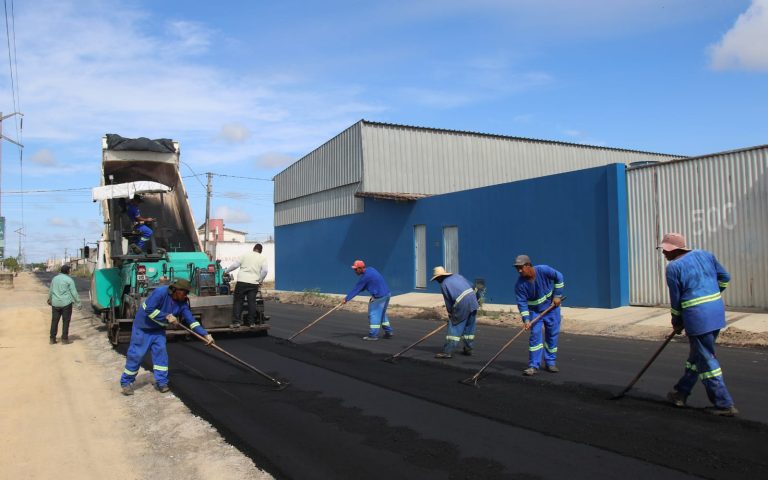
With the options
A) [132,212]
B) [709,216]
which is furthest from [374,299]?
[709,216]

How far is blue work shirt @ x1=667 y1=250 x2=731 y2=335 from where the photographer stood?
5.50 metres

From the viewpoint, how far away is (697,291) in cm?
555

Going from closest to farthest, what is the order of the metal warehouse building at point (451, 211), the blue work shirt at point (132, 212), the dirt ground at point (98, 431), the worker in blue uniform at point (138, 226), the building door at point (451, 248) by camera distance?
the dirt ground at point (98, 431), the worker in blue uniform at point (138, 226), the blue work shirt at point (132, 212), the metal warehouse building at point (451, 211), the building door at point (451, 248)

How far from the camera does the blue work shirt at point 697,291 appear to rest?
18.1ft

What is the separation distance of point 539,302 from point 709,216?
27.9 feet

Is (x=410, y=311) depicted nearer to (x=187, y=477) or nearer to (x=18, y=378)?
(x=18, y=378)

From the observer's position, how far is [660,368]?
26.1ft

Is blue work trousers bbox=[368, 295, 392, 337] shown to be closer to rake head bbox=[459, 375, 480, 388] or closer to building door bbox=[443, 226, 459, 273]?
rake head bbox=[459, 375, 480, 388]

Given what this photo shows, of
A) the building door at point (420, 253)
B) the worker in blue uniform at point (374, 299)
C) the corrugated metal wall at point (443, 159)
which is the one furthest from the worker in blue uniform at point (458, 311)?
the corrugated metal wall at point (443, 159)

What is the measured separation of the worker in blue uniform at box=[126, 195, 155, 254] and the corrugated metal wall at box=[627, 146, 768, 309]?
38.2 ft

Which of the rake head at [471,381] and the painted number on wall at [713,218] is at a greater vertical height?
the painted number on wall at [713,218]

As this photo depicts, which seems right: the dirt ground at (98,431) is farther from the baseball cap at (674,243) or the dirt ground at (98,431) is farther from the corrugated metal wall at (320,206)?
the corrugated metal wall at (320,206)

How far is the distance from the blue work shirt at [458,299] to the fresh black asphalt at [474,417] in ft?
2.12

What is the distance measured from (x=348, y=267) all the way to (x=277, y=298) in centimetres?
392
